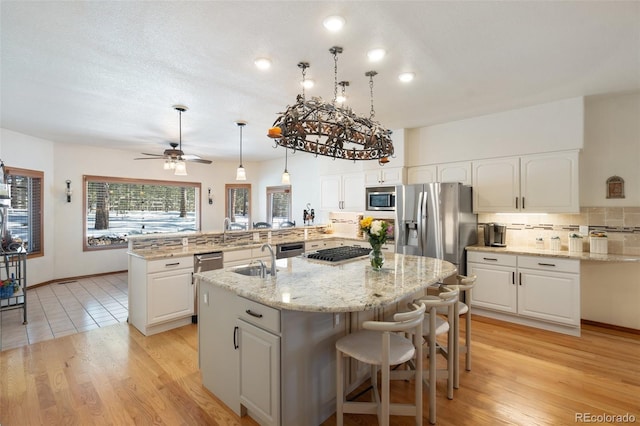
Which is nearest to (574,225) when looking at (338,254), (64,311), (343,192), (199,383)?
(338,254)

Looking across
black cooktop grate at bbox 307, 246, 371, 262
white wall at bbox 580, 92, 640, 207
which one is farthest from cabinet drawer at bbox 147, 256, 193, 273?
white wall at bbox 580, 92, 640, 207

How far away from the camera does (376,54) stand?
7.97 feet

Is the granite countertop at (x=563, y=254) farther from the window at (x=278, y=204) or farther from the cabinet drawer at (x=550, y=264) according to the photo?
the window at (x=278, y=204)

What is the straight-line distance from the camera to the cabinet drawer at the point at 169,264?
3365mm

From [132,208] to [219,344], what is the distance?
5861 mm

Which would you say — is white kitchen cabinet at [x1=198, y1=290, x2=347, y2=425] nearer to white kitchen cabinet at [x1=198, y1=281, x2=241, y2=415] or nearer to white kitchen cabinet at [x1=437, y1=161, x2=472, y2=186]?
white kitchen cabinet at [x1=198, y1=281, x2=241, y2=415]

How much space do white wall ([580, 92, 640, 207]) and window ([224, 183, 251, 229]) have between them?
274 inches

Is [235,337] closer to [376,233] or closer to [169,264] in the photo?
[376,233]

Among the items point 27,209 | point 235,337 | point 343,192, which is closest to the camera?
point 235,337

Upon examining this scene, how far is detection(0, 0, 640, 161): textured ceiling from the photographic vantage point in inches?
77.2

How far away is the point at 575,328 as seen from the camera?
3.40m

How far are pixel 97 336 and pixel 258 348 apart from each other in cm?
266

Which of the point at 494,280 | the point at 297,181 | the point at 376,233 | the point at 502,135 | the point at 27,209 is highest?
the point at 502,135

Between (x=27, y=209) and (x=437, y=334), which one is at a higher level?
(x=27, y=209)
